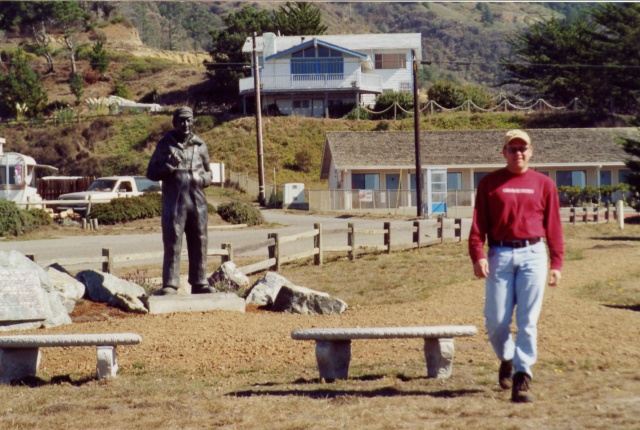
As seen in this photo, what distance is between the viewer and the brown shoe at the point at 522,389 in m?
7.48

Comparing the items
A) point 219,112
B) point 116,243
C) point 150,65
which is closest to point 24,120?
point 219,112

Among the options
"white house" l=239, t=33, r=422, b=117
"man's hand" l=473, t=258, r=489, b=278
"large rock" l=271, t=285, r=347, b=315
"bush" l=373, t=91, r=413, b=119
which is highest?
"white house" l=239, t=33, r=422, b=117

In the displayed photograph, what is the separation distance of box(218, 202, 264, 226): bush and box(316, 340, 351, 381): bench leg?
28.0 m

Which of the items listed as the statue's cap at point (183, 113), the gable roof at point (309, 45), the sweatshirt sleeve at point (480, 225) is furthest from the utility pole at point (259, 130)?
the sweatshirt sleeve at point (480, 225)

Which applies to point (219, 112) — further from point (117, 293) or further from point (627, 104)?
point (117, 293)

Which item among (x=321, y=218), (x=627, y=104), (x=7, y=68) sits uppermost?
(x=7, y=68)

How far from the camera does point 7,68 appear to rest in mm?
97000

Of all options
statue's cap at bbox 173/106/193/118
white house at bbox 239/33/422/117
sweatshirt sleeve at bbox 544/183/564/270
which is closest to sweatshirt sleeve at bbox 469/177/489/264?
sweatshirt sleeve at bbox 544/183/564/270

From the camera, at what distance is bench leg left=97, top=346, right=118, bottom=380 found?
941 centimetres

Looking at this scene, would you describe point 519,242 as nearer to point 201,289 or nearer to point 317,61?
point 201,289

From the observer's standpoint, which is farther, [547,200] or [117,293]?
[117,293]

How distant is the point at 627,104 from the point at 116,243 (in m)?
48.6

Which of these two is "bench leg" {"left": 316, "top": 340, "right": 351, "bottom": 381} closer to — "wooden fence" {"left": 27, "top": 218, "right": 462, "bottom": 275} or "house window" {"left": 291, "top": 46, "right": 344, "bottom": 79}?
"wooden fence" {"left": 27, "top": 218, "right": 462, "bottom": 275}

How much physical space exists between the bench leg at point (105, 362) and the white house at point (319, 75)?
60705 millimetres
